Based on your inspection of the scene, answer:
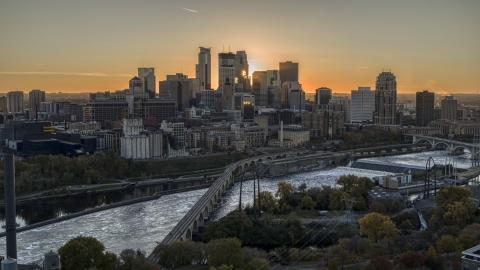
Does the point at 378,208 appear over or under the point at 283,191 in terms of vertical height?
under

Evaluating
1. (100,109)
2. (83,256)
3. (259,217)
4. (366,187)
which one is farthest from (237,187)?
(100,109)

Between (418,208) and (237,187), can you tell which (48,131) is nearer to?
(237,187)

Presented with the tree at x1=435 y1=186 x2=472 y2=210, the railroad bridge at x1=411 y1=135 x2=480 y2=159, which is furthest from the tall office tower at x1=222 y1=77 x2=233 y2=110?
the tree at x1=435 y1=186 x2=472 y2=210

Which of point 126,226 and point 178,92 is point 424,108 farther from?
point 126,226

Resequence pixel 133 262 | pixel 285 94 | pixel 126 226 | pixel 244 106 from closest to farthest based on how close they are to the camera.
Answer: pixel 133 262, pixel 126 226, pixel 244 106, pixel 285 94

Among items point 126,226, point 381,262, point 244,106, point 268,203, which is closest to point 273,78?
point 244,106

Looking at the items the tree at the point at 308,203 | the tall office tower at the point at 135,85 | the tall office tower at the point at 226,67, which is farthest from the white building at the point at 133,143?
the tall office tower at the point at 226,67

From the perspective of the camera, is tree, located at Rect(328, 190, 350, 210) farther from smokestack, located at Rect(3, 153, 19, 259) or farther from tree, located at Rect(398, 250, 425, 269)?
smokestack, located at Rect(3, 153, 19, 259)
